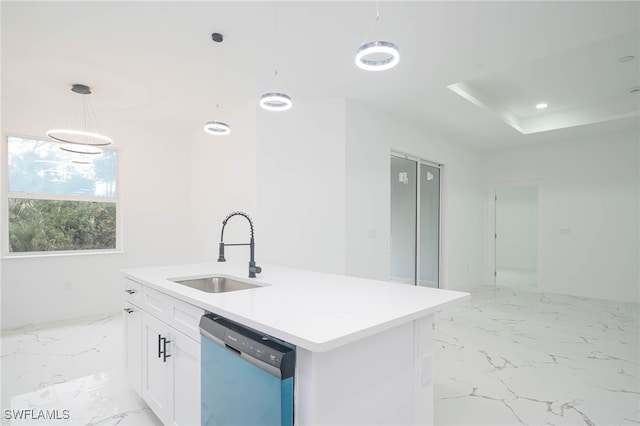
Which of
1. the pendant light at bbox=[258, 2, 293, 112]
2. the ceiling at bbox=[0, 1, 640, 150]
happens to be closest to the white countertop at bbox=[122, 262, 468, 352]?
the pendant light at bbox=[258, 2, 293, 112]

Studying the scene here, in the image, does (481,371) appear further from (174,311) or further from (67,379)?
(67,379)

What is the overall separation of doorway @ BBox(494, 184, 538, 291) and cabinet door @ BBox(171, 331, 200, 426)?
8810 millimetres

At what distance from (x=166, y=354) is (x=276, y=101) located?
177cm

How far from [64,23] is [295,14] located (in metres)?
1.75

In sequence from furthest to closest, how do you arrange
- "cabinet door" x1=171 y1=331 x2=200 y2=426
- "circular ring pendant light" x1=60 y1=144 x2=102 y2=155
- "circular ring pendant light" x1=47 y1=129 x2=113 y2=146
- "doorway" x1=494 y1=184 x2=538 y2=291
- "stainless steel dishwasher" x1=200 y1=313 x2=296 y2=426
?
"doorway" x1=494 y1=184 x2=538 y2=291 < "circular ring pendant light" x1=60 y1=144 x2=102 y2=155 < "circular ring pendant light" x1=47 y1=129 x2=113 y2=146 < "cabinet door" x1=171 y1=331 x2=200 y2=426 < "stainless steel dishwasher" x1=200 y1=313 x2=296 y2=426

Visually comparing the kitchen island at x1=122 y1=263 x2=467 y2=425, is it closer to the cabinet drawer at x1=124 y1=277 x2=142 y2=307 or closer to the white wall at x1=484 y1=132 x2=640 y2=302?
the cabinet drawer at x1=124 y1=277 x2=142 y2=307

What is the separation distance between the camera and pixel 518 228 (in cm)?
946

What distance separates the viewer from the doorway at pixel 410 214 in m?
5.01

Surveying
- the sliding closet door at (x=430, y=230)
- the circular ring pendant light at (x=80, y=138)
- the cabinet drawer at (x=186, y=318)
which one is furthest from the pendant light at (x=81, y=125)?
the sliding closet door at (x=430, y=230)

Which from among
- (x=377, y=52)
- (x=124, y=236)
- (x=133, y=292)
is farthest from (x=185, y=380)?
(x=124, y=236)

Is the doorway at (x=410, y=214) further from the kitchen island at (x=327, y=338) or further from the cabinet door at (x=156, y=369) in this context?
the cabinet door at (x=156, y=369)

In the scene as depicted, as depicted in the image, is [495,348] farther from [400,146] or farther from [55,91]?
[55,91]

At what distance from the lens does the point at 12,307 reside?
394 cm

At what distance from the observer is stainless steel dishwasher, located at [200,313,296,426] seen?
112 centimetres
